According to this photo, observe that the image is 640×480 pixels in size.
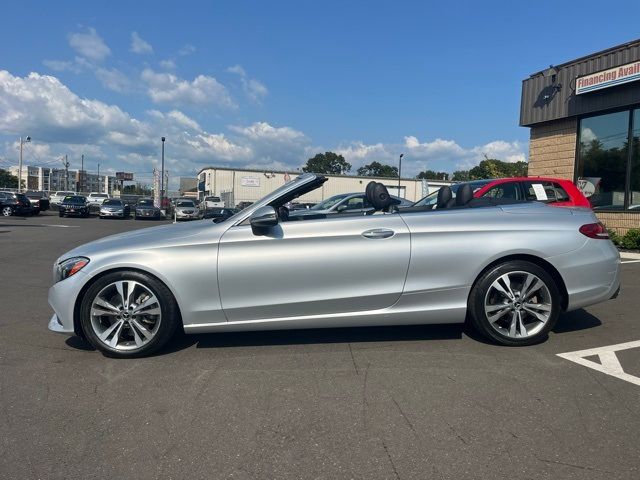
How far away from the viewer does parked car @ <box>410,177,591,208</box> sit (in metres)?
8.66

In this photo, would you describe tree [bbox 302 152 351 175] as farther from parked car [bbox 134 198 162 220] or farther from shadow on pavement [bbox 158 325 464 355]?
shadow on pavement [bbox 158 325 464 355]

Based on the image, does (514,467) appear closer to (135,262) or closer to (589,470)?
(589,470)

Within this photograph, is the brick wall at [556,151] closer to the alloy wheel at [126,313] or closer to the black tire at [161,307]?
the black tire at [161,307]

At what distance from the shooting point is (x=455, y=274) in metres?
4.18

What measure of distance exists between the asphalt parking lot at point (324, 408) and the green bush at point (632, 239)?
868cm

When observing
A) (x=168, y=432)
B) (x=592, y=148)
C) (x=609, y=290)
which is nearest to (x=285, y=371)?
Answer: (x=168, y=432)

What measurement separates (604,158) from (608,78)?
223 cm

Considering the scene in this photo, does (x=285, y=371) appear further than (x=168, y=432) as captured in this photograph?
Yes

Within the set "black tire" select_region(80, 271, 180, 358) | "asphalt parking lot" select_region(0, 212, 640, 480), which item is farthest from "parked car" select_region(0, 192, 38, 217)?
"black tire" select_region(80, 271, 180, 358)

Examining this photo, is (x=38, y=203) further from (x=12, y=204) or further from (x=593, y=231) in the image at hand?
(x=593, y=231)

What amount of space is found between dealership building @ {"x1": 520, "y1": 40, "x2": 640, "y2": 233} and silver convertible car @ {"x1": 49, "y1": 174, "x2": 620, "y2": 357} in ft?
34.6

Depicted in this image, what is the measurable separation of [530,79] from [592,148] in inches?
123

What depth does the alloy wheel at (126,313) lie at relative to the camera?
157 inches

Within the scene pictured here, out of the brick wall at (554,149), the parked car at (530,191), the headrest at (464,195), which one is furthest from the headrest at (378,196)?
the brick wall at (554,149)
